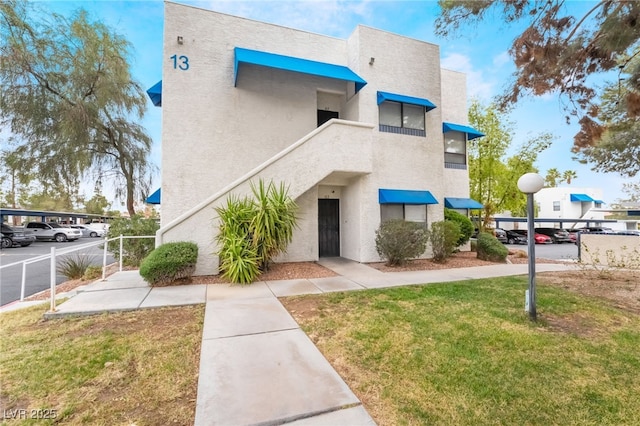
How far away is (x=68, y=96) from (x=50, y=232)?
17432mm

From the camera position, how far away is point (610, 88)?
8.77 metres

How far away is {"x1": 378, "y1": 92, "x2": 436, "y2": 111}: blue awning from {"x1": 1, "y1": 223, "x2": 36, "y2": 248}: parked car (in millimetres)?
27072

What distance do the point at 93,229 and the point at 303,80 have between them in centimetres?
3572

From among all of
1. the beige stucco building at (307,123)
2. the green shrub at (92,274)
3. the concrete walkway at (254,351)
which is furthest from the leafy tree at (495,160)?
the green shrub at (92,274)

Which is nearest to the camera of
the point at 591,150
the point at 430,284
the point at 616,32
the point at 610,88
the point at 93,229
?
the point at 616,32

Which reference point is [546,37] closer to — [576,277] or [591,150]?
[576,277]

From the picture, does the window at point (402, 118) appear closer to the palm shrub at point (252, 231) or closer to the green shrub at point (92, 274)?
the palm shrub at point (252, 231)

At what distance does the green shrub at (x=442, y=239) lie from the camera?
1004 centimetres

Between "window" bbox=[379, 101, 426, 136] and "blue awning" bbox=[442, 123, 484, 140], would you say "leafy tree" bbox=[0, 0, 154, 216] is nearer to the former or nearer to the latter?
"window" bbox=[379, 101, 426, 136]

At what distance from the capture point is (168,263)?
6.77m

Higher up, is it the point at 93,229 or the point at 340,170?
the point at 340,170

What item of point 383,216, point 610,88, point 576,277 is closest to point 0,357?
point 383,216

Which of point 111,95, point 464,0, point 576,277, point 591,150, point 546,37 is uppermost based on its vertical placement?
point 111,95

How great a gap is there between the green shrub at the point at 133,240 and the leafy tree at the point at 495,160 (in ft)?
57.9
